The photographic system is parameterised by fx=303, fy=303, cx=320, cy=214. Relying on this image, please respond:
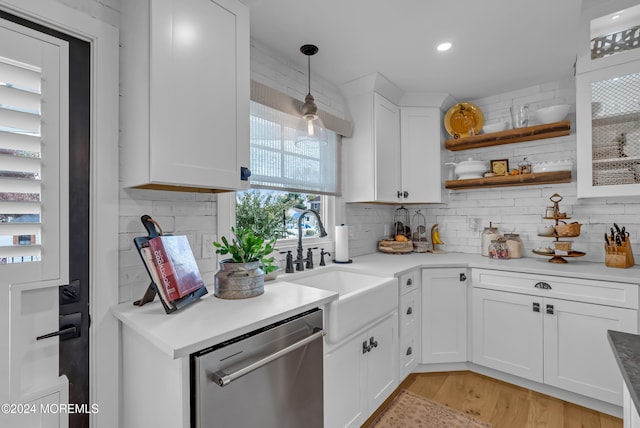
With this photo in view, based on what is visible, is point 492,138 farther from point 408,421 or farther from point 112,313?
point 112,313

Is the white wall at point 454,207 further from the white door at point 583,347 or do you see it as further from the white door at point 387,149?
the white door at point 583,347

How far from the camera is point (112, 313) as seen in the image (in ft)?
4.09

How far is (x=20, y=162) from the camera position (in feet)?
3.47

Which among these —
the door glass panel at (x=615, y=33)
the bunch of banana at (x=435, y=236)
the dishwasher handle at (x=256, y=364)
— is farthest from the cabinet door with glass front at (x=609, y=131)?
the dishwasher handle at (x=256, y=364)

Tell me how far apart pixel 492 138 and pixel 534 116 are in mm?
412

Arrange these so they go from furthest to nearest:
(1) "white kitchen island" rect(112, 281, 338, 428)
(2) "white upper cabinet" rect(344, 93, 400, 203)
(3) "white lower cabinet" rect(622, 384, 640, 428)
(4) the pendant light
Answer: (2) "white upper cabinet" rect(344, 93, 400, 203)
(4) the pendant light
(1) "white kitchen island" rect(112, 281, 338, 428)
(3) "white lower cabinet" rect(622, 384, 640, 428)

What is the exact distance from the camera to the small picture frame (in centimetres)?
279

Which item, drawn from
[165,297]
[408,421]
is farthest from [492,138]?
[165,297]

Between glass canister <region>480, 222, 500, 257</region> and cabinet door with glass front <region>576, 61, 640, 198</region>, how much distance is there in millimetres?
706

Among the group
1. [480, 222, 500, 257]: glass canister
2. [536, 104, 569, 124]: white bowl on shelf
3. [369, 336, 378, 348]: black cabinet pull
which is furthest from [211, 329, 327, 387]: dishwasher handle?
[536, 104, 569, 124]: white bowl on shelf

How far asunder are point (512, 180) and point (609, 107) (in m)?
0.76

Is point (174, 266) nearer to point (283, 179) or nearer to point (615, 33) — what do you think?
point (283, 179)

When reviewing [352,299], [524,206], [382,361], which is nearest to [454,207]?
[524,206]

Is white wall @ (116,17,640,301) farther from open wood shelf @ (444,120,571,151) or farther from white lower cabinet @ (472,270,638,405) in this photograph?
white lower cabinet @ (472,270,638,405)
